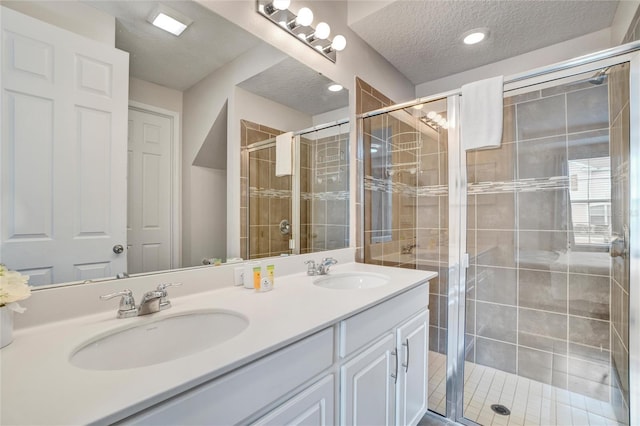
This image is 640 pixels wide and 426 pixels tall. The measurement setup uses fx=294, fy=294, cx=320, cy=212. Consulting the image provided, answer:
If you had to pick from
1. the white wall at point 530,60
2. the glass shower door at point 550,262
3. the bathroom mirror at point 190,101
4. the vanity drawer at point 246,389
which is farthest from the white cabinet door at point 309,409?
the white wall at point 530,60

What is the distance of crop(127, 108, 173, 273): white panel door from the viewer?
1.04 meters

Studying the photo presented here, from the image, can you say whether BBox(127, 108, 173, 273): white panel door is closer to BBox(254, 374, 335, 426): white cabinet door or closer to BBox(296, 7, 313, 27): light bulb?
BBox(254, 374, 335, 426): white cabinet door

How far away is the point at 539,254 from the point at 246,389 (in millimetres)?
2289

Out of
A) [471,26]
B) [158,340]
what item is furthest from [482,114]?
[158,340]

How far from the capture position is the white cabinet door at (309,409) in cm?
79

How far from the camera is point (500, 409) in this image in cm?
179

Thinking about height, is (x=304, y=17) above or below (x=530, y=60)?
below

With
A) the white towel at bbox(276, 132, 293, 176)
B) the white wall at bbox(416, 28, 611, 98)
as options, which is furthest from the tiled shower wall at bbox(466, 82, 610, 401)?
the white towel at bbox(276, 132, 293, 176)

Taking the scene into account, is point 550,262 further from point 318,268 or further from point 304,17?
point 304,17

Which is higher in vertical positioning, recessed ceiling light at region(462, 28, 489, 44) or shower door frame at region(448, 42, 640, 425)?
recessed ceiling light at region(462, 28, 489, 44)

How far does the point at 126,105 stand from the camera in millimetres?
1017

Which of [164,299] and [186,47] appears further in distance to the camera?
[186,47]

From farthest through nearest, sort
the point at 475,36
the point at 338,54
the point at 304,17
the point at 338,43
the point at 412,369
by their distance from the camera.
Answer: the point at 475,36 < the point at 338,54 < the point at 338,43 < the point at 304,17 < the point at 412,369

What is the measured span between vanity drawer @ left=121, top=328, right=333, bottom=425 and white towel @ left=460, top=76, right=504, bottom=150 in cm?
141
